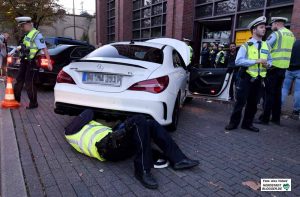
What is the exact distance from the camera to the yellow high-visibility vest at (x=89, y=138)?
10.4 feet

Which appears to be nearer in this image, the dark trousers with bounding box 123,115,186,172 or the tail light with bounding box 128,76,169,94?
the dark trousers with bounding box 123,115,186,172

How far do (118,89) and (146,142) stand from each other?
1049 millimetres

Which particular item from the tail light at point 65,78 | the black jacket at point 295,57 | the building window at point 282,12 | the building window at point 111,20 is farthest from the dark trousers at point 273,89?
the building window at point 111,20

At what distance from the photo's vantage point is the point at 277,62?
5.27 meters

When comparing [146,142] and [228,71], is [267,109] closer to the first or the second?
[228,71]

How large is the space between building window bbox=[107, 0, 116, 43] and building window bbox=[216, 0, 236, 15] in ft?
39.4

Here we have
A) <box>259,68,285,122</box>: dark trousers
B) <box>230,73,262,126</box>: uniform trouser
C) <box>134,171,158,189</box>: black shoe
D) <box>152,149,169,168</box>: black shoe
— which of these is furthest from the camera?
<box>259,68,285,122</box>: dark trousers

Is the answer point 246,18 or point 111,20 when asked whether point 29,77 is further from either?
point 111,20

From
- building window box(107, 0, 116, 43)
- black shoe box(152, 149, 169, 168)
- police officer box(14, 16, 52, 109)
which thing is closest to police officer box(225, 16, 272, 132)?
black shoe box(152, 149, 169, 168)

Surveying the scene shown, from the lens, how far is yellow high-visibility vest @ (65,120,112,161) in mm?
3163

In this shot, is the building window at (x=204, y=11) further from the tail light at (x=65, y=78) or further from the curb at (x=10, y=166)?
the curb at (x=10, y=166)

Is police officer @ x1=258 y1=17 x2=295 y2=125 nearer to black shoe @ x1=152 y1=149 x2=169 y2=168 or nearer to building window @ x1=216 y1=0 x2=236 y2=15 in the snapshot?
black shoe @ x1=152 y1=149 x2=169 y2=168

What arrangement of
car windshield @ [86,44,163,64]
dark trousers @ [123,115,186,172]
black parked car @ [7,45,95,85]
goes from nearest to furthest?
dark trousers @ [123,115,186,172] → car windshield @ [86,44,163,64] → black parked car @ [7,45,95,85]

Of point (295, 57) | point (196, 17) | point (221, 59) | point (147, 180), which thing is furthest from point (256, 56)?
point (196, 17)
